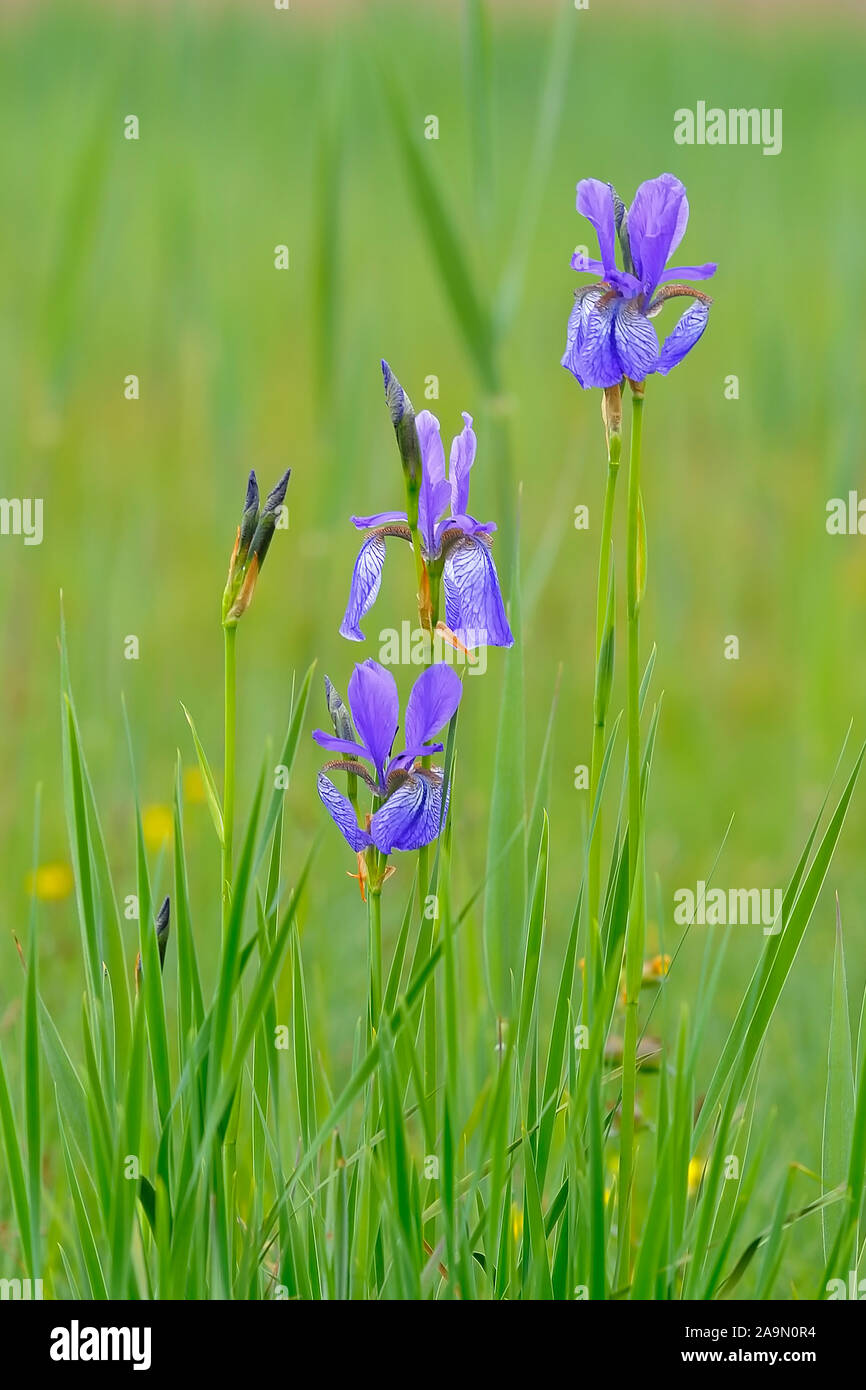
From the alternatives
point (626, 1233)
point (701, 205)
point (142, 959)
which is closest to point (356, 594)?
point (142, 959)

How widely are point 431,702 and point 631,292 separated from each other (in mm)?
273

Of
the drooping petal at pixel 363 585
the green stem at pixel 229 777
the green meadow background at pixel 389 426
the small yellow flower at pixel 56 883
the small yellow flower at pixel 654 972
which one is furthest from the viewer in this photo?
the small yellow flower at pixel 56 883

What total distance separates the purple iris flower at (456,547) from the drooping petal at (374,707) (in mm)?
30

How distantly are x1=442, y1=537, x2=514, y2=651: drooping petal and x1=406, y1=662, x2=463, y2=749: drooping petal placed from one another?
29 mm

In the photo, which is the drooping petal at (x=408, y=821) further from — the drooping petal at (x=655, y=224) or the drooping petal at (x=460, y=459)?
the drooping petal at (x=655, y=224)

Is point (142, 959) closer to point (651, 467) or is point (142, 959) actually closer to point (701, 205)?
point (651, 467)

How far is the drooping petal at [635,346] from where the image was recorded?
776 mm

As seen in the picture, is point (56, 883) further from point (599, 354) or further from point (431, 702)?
point (599, 354)

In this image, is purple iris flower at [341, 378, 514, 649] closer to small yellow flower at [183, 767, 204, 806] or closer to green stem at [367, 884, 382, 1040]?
green stem at [367, 884, 382, 1040]

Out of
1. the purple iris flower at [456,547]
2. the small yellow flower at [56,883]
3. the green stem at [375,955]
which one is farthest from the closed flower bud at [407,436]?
the small yellow flower at [56,883]

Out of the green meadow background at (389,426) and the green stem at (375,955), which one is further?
the green meadow background at (389,426)

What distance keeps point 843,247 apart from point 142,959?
216 centimetres

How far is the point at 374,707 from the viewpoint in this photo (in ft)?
2.68
